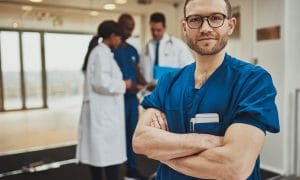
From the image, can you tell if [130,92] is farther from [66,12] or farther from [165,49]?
[66,12]

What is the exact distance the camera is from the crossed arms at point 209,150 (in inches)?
32.9

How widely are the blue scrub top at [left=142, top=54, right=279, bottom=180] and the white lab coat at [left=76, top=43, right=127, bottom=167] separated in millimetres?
1519

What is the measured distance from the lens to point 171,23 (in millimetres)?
Answer: 4262

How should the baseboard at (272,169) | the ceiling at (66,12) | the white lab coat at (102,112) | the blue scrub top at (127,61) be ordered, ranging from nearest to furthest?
the white lab coat at (102,112) → the blue scrub top at (127,61) → the baseboard at (272,169) → the ceiling at (66,12)

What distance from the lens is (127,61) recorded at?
9.99 feet

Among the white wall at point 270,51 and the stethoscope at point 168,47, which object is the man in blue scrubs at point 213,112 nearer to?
the stethoscope at point 168,47

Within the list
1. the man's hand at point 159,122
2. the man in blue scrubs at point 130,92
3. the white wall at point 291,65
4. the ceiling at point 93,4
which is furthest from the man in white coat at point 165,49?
the man's hand at point 159,122

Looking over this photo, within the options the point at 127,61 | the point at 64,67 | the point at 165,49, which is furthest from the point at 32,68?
the point at 165,49

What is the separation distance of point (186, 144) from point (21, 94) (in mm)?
3303

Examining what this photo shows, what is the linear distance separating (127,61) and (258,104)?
229 centimetres

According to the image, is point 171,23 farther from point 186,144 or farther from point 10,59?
point 186,144

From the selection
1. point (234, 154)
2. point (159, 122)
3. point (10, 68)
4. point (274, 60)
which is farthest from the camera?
point (10, 68)

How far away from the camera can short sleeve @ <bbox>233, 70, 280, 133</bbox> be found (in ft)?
2.77

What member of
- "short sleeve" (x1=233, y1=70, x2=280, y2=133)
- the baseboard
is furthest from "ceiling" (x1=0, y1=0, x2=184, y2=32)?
"short sleeve" (x1=233, y1=70, x2=280, y2=133)
